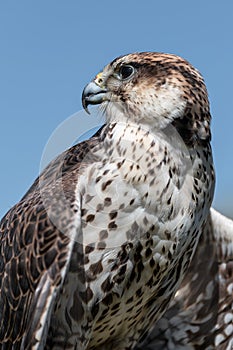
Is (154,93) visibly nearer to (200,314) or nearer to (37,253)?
(37,253)

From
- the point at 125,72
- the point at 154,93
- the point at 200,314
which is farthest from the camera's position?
the point at 200,314

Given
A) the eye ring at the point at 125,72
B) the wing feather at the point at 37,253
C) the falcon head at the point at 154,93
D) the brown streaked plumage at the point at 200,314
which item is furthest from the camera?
the brown streaked plumage at the point at 200,314

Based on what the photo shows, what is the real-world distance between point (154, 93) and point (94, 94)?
47cm

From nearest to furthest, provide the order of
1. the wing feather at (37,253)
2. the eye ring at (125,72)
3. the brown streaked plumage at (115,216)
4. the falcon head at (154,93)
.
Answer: the wing feather at (37,253)
the brown streaked plumage at (115,216)
the falcon head at (154,93)
the eye ring at (125,72)

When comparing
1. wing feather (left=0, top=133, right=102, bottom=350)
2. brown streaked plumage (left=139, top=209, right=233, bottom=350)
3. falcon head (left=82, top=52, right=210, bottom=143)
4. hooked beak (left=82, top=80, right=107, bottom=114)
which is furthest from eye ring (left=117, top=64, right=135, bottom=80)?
brown streaked plumage (left=139, top=209, right=233, bottom=350)

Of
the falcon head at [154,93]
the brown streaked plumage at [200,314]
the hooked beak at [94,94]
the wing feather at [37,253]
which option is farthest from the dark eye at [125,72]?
the brown streaked plumage at [200,314]

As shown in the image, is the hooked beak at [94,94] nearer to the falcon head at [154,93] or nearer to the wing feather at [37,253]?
the falcon head at [154,93]

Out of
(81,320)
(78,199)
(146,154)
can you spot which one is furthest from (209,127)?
(81,320)

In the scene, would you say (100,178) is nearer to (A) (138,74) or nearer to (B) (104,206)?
(B) (104,206)

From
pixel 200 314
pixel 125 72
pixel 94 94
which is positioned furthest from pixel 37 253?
pixel 200 314

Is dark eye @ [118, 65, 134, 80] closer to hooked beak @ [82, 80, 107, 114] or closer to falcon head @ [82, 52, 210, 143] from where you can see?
falcon head @ [82, 52, 210, 143]

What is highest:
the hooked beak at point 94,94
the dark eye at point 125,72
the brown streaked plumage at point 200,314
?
the dark eye at point 125,72

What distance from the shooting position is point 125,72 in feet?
24.5

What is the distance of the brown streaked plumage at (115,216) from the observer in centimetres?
699
